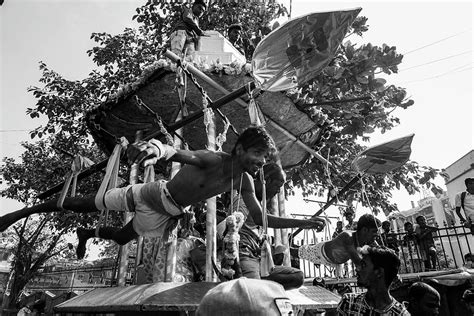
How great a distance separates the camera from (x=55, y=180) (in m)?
10.6

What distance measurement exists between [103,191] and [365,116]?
20.1 feet

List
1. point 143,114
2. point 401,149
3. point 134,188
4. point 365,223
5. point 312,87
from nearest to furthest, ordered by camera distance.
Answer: point 134,188
point 365,223
point 143,114
point 401,149
point 312,87

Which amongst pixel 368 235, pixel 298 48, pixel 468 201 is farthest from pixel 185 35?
pixel 468 201

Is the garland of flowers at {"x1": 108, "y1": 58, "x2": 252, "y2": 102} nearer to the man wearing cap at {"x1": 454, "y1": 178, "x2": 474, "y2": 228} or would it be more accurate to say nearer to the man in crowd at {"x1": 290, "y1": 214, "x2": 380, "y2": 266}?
the man in crowd at {"x1": 290, "y1": 214, "x2": 380, "y2": 266}

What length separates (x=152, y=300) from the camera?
271 centimetres

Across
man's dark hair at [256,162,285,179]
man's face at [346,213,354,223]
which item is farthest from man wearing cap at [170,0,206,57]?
man's face at [346,213,354,223]

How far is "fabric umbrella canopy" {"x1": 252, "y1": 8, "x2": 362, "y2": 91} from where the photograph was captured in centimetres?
357

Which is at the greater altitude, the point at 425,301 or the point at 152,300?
the point at 152,300

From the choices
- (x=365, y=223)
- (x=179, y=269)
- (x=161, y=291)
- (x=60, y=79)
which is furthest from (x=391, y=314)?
(x=60, y=79)

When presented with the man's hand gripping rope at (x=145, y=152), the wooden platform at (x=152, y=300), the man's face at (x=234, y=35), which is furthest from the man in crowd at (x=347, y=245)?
the man's face at (x=234, y=35)

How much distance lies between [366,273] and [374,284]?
0.11 meters

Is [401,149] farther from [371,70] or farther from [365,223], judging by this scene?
[365,223]

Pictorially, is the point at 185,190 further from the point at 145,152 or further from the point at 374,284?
the point at 374,284

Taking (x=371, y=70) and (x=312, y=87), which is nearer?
(x=371, y=70)
